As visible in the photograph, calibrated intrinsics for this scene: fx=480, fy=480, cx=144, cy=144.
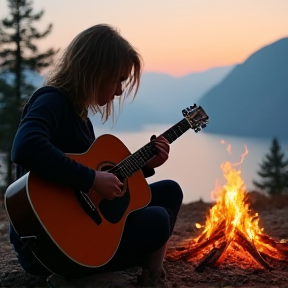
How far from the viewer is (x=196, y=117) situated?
2.67 metres

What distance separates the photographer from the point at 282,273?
2.63 metres

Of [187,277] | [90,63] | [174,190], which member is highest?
[90,63]

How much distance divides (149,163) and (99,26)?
0.76 meters

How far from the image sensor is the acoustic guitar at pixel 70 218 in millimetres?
1996

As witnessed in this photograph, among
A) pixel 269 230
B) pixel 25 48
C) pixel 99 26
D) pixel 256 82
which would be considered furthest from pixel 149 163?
pixel 25 48

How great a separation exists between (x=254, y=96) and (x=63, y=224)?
16.9 feet

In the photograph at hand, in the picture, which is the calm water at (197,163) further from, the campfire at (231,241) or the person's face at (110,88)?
the person's face at (110,88)

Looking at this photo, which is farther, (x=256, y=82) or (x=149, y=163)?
(x=256, y=82)

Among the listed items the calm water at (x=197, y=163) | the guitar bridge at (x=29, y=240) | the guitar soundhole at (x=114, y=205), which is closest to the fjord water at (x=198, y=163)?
the calm water at (x=197, y=163)

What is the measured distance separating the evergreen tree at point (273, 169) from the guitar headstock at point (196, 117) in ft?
29.6

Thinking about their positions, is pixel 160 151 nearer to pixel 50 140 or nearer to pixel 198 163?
pixel 50 140

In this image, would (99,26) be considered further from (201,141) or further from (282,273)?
(201,141)

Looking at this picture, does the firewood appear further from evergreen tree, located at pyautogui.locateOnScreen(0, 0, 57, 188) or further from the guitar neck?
evergreen tree, located at pyautogui.locateOnScreen(0, 0, 57, 188)

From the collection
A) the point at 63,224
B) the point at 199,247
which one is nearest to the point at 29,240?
the point at 63,224
